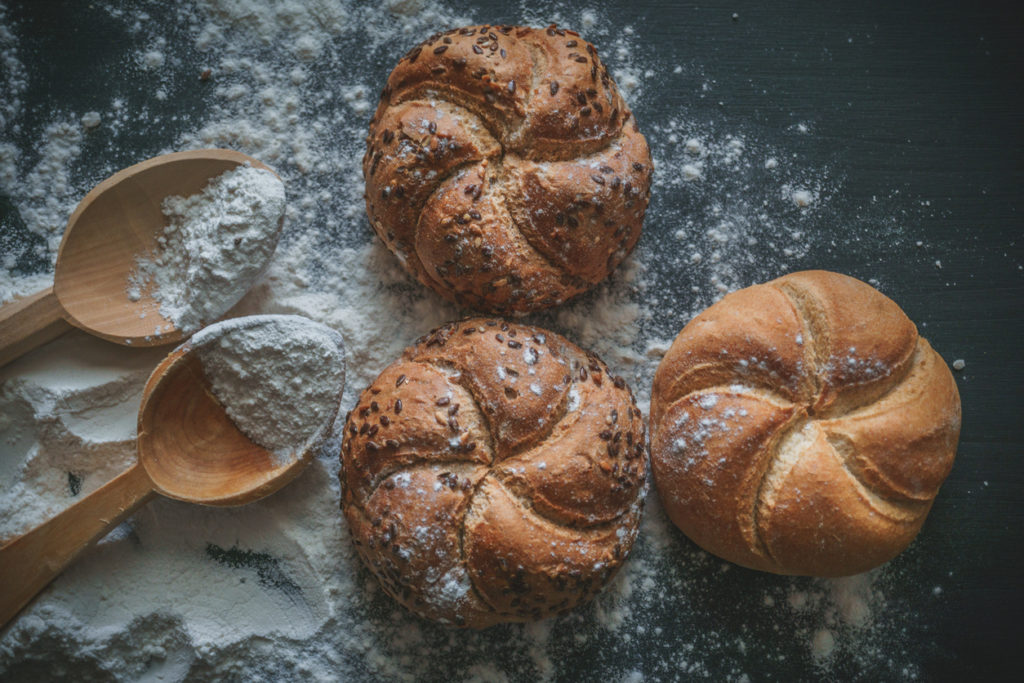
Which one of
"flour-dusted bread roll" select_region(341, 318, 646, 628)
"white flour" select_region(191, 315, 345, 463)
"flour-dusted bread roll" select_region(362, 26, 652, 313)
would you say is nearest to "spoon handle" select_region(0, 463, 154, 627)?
"white flour" select_region(191, 315, 345, 463)

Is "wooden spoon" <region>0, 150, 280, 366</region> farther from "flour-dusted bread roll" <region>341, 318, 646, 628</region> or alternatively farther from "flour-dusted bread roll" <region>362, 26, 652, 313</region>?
"flour-dusted bread roll" <region>341, 318, 646, 628</region>

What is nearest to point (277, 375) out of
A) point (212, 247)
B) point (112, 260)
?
point (212, 247)

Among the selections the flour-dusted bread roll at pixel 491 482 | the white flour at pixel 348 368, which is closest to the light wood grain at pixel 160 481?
the white flour at pixel 348 368

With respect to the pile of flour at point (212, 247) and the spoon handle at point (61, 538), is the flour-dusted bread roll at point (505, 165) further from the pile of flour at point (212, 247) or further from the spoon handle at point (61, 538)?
the spoon handle at point (61, 538)

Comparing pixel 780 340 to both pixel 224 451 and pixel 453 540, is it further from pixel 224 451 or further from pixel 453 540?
pixel 224 451

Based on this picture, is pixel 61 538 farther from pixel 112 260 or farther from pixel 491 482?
pixel 491 482
